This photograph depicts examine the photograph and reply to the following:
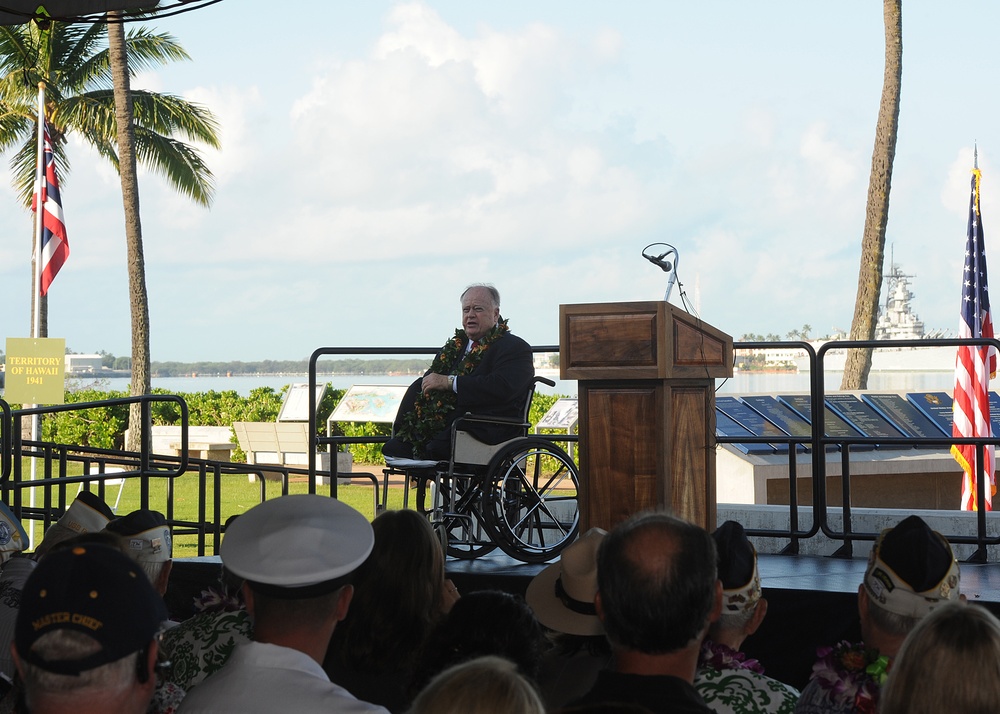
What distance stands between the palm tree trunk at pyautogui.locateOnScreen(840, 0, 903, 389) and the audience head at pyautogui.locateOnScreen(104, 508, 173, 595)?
1032 cm

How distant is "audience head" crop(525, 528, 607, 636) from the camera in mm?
2480

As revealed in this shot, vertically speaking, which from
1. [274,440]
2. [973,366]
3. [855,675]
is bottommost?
[274,440]

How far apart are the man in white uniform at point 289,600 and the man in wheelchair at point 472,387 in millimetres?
2857

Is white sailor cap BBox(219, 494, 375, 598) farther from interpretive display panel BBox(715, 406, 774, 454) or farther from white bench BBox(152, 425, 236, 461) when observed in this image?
white bench BBox(152, 425, 236, 461)

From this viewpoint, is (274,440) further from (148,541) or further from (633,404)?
(148,541)

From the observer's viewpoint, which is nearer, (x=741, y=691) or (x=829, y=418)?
(x=741, y=691)

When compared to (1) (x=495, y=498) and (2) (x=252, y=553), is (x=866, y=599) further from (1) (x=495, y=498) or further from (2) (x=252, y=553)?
(1) (x=495, y=498)

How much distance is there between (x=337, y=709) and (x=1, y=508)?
7.68 ft

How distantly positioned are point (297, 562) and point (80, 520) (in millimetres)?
1954

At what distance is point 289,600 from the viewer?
2010mm

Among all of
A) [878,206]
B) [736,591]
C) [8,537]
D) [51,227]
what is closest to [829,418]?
[878,206]

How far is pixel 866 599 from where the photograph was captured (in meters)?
2.43

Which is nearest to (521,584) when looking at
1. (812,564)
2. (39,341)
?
(812,564)

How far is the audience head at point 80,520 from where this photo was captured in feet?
11.6
